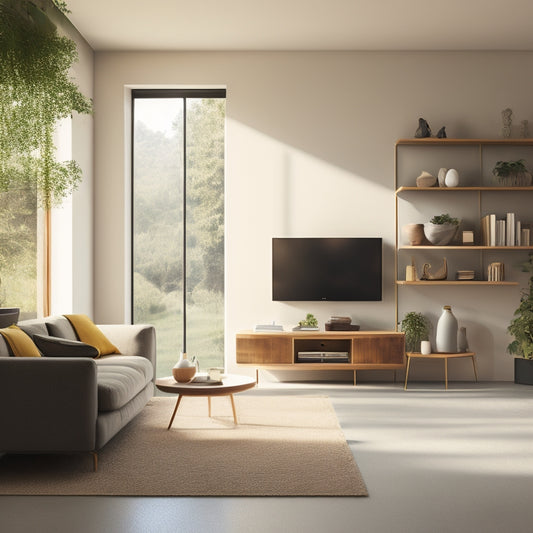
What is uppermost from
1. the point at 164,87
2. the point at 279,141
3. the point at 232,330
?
the point at 164,87

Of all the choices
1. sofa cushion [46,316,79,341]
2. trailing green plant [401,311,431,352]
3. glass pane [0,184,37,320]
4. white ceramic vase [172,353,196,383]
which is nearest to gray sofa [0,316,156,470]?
white ceramic vase [172,353,196,383]

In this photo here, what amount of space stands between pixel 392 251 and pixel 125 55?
339 cm

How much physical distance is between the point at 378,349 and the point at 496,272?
1401 millimetres

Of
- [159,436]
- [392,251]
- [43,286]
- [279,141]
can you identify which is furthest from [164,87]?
[159,436]

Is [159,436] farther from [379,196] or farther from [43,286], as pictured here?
[379,196]

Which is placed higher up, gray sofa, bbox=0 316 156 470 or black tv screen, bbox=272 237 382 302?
black tv screen, bbox=272 237 382 302

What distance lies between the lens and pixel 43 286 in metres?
5.59

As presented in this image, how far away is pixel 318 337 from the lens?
5.98 m

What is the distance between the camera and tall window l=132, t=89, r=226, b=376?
21.6 feet

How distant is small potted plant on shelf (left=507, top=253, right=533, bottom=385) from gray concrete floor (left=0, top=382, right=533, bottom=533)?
1712 millimetres

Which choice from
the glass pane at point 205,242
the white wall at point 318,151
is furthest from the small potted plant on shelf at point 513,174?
the glass pane at point 205,242

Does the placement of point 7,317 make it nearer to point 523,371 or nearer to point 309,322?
point 309,322

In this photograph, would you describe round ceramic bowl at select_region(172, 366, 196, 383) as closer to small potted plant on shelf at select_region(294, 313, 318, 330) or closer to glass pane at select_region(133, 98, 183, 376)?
small potted plant on shelf at select_region(294, 313, 318, 330)

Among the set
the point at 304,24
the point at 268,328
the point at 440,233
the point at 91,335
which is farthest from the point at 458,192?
the point at 91,335
